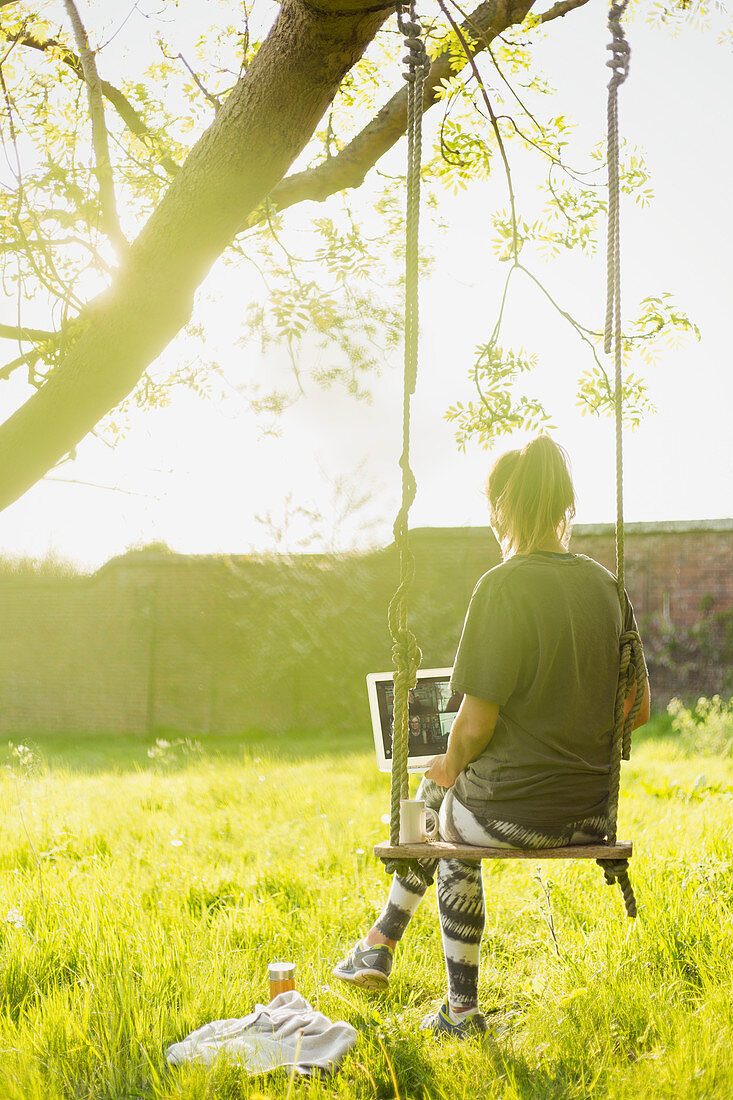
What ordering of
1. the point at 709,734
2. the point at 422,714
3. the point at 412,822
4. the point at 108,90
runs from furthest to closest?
the point at 709,734, the point at 108,90, the point at 422,714, the point at 412,822

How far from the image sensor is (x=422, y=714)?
310 centimetres

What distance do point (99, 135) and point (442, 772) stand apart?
313 centimetres

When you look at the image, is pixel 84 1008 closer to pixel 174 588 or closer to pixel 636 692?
pixel 636 692

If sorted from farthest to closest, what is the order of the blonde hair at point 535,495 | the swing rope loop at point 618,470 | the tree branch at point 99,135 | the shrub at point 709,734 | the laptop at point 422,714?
1. the shrub at point 709,734
2. the tree branch at point 99,135
3. the laptop at point 422,714
4. the blonde hair at point 535,495
5. the swing rope loop at point 618,470

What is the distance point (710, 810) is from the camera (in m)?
5.02

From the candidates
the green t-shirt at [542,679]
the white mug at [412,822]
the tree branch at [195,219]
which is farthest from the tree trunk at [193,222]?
the white mug at [412,822]

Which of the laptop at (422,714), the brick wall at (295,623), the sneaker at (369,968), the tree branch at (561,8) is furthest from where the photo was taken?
the brick wall at (295,623)

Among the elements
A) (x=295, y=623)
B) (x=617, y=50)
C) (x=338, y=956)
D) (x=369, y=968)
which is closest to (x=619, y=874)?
(x=369, y=968)

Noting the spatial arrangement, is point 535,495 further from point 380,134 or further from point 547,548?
point 380,134

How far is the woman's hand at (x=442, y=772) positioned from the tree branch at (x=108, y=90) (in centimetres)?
463

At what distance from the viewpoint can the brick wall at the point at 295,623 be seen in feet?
40.9

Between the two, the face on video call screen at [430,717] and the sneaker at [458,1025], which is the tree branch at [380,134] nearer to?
the face on video call screen at [430,717]

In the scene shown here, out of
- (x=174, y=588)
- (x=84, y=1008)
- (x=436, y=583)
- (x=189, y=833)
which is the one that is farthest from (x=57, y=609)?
(x=84, y=1008)

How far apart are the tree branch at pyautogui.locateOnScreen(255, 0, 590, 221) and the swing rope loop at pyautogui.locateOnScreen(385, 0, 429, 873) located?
224 cm
